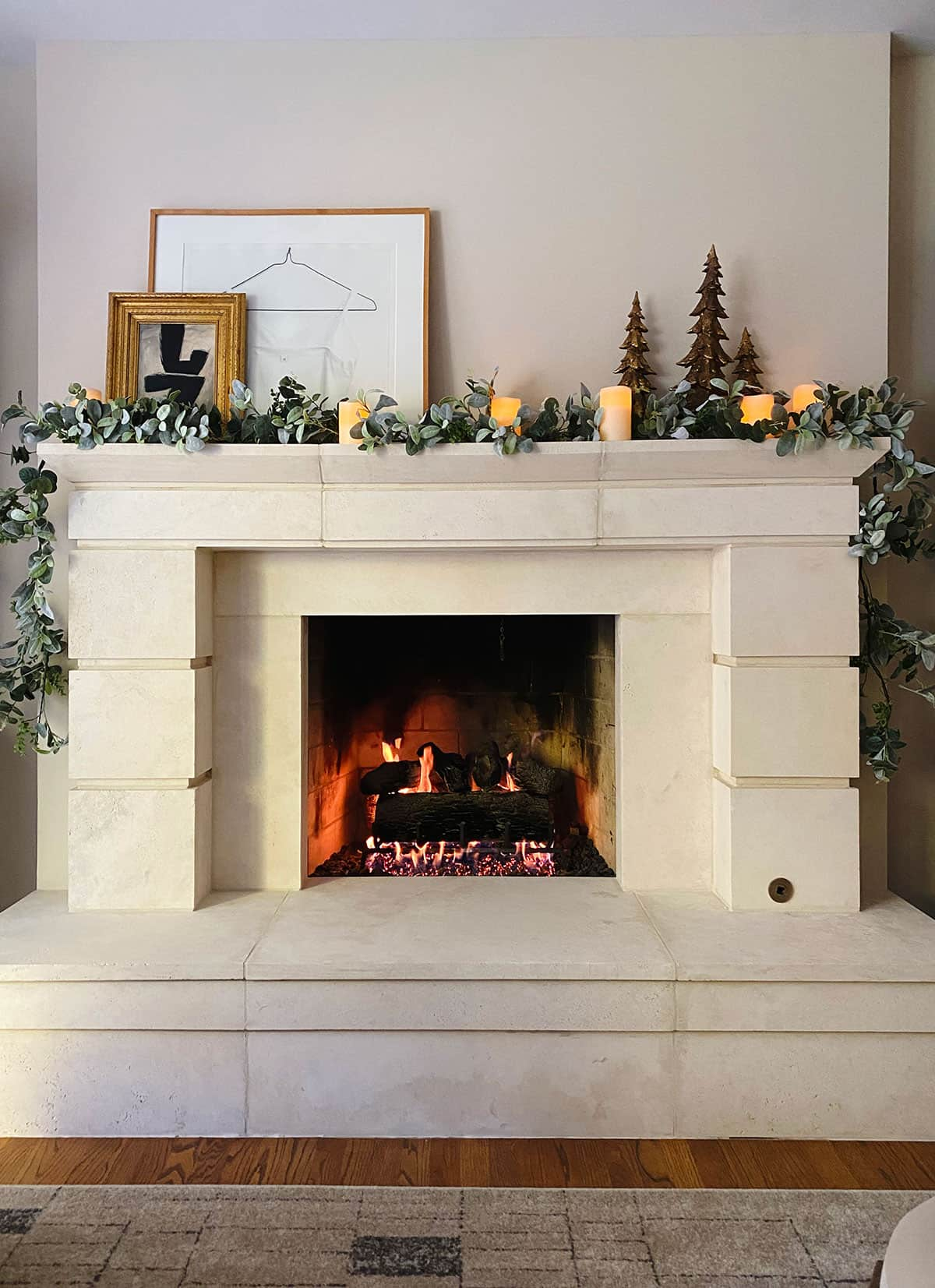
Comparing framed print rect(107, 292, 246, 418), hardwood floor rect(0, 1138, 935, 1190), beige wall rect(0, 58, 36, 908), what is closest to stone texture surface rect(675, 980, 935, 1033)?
hardwood floor rect(0, 1138, 935, 1190)

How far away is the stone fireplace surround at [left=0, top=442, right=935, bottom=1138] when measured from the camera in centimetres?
183

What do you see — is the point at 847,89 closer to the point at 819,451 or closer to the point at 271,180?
the point at 819,451

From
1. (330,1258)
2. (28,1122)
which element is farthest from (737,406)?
(28,1122)

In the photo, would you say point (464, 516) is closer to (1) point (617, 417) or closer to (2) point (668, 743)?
(1) point (617, 417)

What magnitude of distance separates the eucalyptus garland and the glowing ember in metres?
0.88

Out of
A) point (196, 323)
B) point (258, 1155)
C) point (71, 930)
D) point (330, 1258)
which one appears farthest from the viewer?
point (196, 323)

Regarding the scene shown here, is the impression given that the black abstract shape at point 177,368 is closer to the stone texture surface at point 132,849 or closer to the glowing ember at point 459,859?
the stone texture surface at point 132,849

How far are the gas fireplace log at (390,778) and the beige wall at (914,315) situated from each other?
1271mm

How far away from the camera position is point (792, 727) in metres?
2.12

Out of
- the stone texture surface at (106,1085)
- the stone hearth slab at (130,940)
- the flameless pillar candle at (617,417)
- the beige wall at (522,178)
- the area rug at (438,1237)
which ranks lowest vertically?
the area rug at (438,1237)

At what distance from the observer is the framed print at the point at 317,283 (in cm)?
223

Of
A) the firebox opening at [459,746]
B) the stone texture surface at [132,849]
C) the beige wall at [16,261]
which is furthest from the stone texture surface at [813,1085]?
the beige wall at [16,261]

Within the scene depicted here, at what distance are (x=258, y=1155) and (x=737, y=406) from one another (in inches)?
70.1

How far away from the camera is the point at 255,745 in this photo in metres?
2.31
